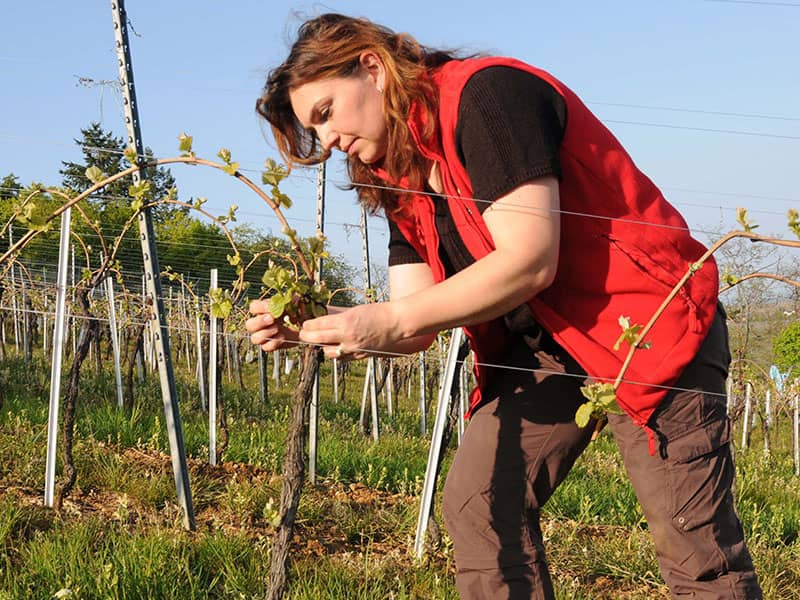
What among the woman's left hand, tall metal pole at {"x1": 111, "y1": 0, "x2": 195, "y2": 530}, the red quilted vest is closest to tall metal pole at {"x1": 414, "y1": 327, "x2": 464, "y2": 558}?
tall metal pole at {"x1": 111, "y1": 0, "x2": 195, "y2": 530}

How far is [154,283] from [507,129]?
8.20 feet

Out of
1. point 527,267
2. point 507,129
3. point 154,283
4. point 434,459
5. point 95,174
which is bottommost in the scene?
point 434,459

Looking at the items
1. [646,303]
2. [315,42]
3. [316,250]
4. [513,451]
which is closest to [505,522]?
[513,451]

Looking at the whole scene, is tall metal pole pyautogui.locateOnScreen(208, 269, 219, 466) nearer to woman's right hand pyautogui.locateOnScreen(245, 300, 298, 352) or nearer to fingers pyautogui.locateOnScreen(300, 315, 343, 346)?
woman's right hand pyautogui.locateOnScreen(245, 300, 298, 352)

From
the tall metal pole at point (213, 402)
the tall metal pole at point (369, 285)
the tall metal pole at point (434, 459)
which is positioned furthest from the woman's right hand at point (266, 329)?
the tall metal pole at point (369, 285)

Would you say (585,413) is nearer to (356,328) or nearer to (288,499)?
(356,328)

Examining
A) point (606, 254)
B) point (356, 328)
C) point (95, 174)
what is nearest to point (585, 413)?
point (606, 254)

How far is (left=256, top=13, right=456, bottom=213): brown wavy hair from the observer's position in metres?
1.61

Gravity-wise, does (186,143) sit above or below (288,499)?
above

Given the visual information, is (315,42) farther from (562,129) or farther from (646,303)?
(646,303)

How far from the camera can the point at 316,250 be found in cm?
175

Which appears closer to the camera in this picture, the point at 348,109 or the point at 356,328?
the point at 356,328

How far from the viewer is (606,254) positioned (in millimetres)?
1637

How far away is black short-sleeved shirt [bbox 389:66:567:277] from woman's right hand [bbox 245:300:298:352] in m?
0.51
